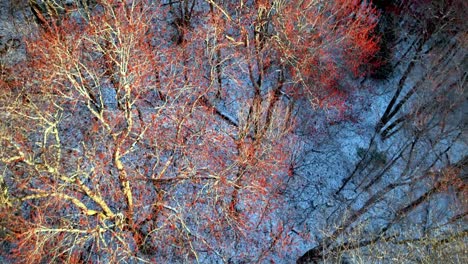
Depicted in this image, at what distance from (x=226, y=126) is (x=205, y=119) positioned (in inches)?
48.6

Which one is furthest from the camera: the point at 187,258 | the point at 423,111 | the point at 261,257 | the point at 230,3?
the point at 230,3

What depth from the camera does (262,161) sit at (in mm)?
18312

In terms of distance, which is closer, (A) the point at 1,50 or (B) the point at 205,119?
(A) the point at 1,50

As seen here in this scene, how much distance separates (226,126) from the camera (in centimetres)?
2223

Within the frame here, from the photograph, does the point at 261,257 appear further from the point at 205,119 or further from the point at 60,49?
the point at 60,49

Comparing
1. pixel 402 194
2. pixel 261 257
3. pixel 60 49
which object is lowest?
pixel 261 257

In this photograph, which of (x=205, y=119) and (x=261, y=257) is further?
(x=205, y=119)

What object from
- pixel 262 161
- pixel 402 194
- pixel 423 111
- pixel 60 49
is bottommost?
pixel 402 194

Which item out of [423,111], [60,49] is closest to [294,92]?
[423,111]

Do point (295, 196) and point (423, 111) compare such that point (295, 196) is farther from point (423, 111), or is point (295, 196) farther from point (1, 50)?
point (1, 50)

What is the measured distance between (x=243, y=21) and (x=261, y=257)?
11.7 metres

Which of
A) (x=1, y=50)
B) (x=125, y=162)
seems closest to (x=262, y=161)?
(x=125, y=162)

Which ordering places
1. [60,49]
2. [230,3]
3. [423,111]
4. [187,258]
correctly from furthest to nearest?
1. [230,3]
2. [423,111]
3. [187,258]
4. [60,49]

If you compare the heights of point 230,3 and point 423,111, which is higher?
point 230,3
